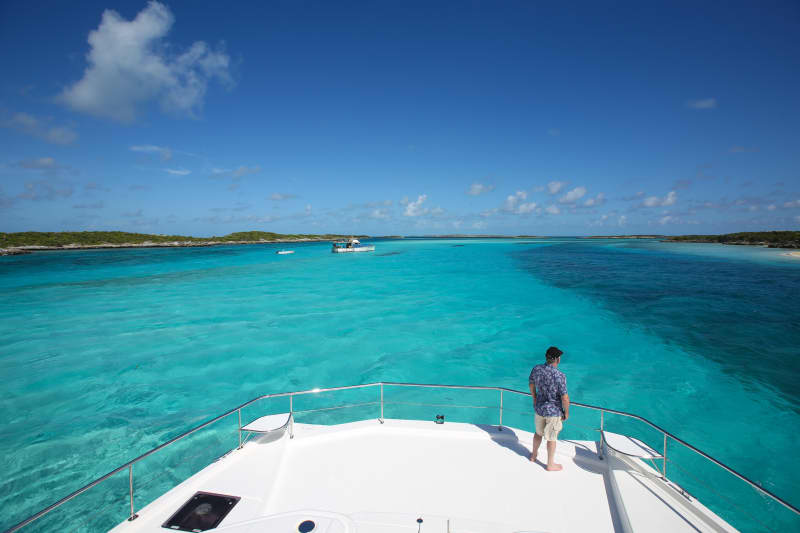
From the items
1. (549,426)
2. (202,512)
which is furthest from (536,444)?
(202,512)

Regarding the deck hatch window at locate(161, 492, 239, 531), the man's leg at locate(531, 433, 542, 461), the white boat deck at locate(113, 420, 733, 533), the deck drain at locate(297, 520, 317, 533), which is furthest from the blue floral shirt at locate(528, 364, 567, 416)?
the deck hatch window at locate(161, 492, 239, 531)

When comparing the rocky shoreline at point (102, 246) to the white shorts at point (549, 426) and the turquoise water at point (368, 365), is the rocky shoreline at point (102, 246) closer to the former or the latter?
the turquoise water at point (368, 365)

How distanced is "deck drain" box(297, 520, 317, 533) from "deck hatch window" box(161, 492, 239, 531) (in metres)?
1.00

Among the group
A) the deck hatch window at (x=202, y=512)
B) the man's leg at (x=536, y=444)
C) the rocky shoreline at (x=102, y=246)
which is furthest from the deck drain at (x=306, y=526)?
the rocky shoreline at (x=102, y=246)

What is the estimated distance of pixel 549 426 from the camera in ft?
14.4

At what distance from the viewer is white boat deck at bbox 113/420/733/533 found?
348 cm

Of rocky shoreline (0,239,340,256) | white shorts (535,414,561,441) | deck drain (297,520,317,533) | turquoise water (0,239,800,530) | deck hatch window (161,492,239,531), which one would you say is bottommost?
turquoise water (0,239,800,530)

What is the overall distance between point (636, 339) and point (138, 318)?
83.9 feet

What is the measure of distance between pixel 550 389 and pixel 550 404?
217 millimetres

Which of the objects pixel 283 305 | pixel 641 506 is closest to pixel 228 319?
pixel 283 305

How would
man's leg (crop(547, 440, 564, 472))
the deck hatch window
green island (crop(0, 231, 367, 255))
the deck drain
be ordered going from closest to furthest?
the deck drain → the deck hatch window → man's leg (crop(547, 440, 564, 472)) → green island (crop(0, 231, 367, 255))

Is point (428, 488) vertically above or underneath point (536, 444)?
underneath

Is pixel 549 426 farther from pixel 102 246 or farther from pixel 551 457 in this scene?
pixel 102 246

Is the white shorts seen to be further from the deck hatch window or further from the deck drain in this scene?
the deck hatch window
